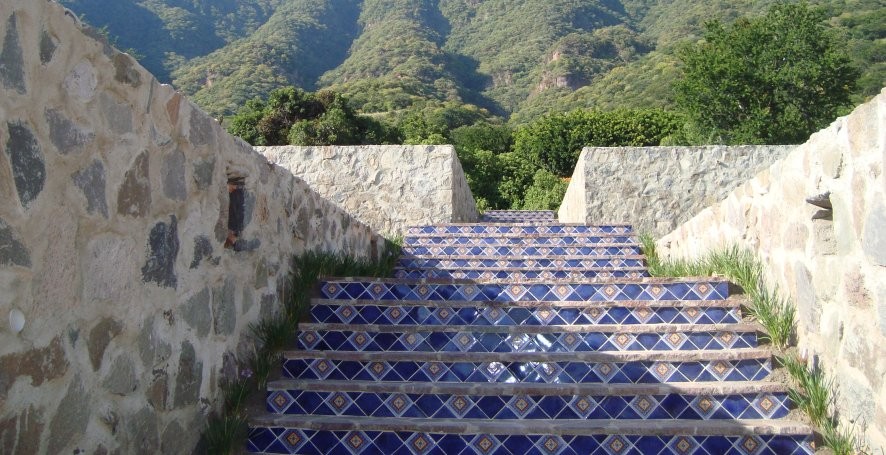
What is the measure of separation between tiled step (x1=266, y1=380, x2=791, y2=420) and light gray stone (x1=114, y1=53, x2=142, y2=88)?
1.51 m

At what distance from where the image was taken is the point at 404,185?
8352 mm

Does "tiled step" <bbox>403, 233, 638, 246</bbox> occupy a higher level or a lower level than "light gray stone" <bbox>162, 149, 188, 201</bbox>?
lower

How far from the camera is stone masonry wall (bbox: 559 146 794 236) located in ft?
26.8

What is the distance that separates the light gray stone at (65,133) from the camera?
1.88 m

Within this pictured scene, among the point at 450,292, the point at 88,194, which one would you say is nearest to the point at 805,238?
the point at 450,292

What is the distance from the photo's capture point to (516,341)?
11.4ft

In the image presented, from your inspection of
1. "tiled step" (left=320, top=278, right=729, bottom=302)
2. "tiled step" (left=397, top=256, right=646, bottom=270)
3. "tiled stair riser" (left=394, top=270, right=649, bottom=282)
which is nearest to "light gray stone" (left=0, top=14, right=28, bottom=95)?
"tiled step" (left=320, top=278, right=729, bottom=302)

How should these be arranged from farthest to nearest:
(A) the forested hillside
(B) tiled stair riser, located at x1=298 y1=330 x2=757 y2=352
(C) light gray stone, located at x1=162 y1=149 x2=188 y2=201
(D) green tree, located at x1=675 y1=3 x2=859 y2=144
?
(A) the forested hillside, (D) green tree, located at x1=675 y1=3 x2=859 y2=144, (B) tiled stair riser, located at x1=298 y1=330 x2=757 y2=352, (C) light gray stone, located at x1=162 y1=149 x2=188 y2=201

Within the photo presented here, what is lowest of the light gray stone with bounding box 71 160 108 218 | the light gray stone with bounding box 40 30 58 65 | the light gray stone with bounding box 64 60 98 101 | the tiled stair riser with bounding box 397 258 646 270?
the tiled stair riser with bounding box 397 258 646 270

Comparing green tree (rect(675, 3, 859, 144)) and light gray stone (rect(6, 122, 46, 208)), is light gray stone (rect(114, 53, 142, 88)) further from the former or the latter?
green tree (rect(675, 3, 859, 144))

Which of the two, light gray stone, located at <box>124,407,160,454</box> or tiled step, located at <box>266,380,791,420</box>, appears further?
tiled step, located at <box>266,380,791,420</box>

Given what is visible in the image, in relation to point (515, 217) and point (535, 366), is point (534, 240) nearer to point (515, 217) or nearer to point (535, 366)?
point (535, 366)

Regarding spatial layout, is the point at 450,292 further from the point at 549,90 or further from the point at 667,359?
the point at 549,90

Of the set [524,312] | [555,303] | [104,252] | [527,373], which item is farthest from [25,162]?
[555,303]
